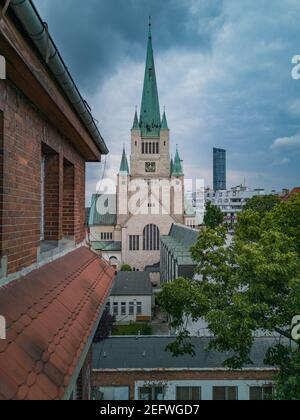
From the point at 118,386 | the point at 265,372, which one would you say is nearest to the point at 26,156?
the point at 118,386

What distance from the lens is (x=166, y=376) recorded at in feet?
39.1

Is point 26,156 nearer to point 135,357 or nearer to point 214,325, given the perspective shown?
point 214,325

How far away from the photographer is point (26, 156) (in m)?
3.35

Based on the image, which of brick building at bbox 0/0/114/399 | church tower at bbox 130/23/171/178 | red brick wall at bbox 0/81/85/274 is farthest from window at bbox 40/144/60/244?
church tower at bbox 130/23/171/178

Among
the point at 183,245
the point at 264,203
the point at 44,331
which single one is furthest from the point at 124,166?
the point at 44,331

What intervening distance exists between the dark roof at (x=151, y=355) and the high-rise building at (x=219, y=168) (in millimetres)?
147236

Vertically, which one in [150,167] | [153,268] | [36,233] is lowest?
[153,268]

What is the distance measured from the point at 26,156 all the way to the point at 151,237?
145 feet

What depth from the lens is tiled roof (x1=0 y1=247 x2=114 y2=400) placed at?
1.89 m

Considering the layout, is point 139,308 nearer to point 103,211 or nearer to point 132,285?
point 132,285

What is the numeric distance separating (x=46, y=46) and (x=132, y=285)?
28.9m

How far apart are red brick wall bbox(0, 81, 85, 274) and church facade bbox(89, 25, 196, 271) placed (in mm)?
41785

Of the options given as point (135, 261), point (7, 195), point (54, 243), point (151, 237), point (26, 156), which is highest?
point (26, 156)

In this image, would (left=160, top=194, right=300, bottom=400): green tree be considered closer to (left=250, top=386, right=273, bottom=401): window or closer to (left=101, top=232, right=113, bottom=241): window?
→ (left=250, top=386, right=273, bottom=401): window
